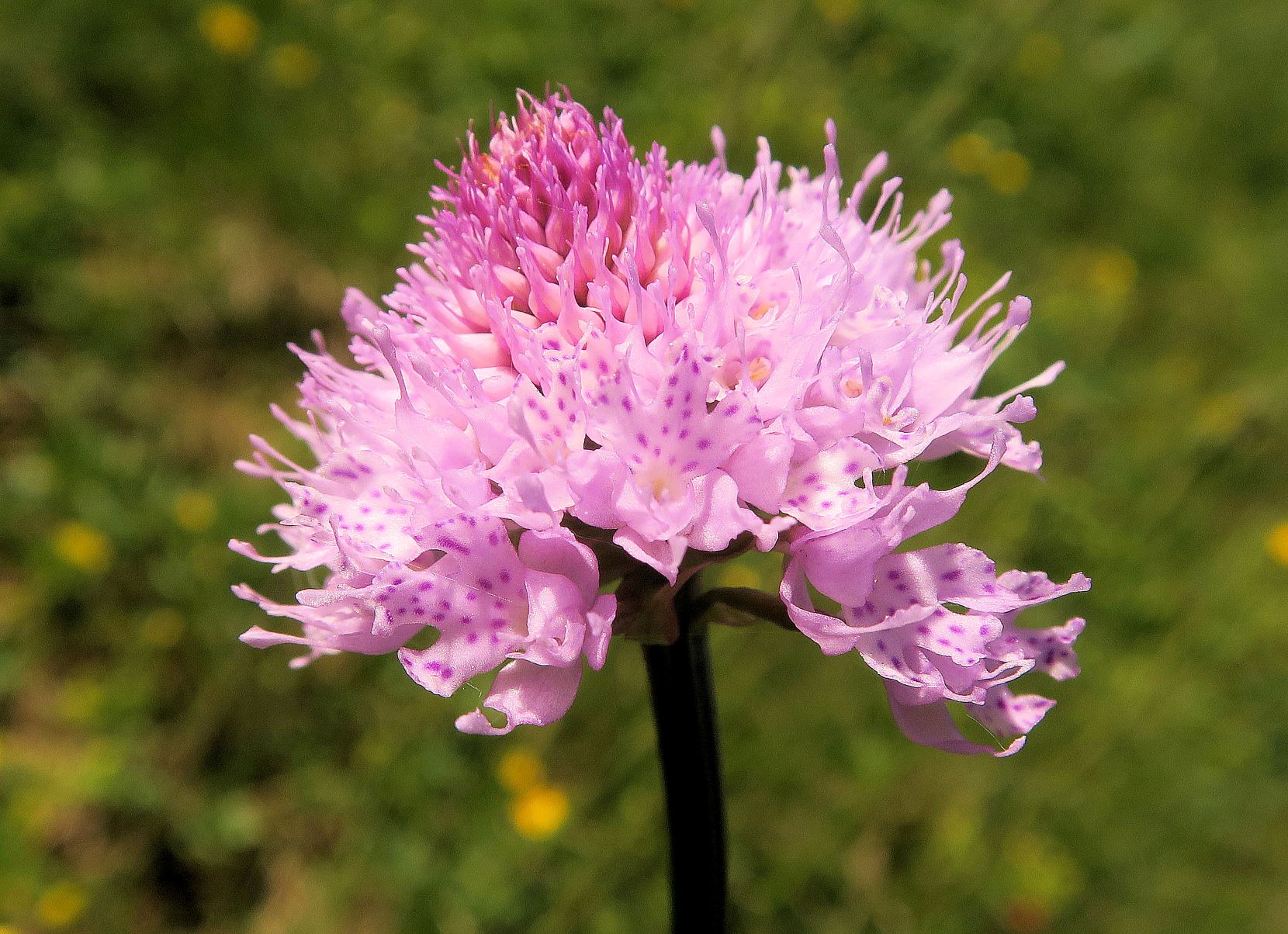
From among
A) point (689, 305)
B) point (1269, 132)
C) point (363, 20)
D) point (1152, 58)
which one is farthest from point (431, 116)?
point (1269, 132)

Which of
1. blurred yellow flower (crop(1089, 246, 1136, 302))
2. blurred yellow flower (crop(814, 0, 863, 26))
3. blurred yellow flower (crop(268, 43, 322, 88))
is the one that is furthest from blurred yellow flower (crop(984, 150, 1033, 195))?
blurred yellow flower (crop(268, 43, 322, 88))

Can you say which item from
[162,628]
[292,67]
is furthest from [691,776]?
[292,67]

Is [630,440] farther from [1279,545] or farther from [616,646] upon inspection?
[1279,545]

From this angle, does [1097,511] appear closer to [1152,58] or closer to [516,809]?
[516,809]

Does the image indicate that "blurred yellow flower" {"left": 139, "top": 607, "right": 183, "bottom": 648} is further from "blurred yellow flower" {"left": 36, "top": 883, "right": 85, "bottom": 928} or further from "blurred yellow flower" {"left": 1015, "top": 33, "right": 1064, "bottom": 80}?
"blurred yellow flower" {"left": 1015, "top": 33, "right": 1064, "bottom": 80}

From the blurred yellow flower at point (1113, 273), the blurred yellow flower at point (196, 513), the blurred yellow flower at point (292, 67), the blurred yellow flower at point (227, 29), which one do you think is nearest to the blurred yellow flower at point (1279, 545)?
the blurred yellow flower at point (1113, 273)

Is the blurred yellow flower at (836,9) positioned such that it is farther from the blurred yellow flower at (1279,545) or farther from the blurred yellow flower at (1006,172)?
the blurred yellow flower at (1279,545)
